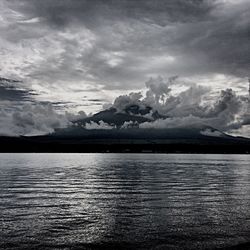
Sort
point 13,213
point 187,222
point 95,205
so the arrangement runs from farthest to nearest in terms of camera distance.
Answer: point 95,205 < point 13,213 < point 187,222

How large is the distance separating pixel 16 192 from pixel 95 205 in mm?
16124

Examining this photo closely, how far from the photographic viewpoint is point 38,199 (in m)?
42.5

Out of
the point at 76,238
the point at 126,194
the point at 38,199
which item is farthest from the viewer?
the point at 126,194

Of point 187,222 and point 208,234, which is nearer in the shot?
point 208,234

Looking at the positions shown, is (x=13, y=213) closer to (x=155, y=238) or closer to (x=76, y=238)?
(x=76, y=238)

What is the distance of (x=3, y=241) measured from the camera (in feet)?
77.4

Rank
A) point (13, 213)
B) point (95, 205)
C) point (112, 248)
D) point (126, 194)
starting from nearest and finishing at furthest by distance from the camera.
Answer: point (112, 248), point (13, 213), point (95, 205), point (126, 194)

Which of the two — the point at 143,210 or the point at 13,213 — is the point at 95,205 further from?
the point at 13,213

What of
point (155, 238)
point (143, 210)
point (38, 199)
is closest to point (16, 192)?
point (38, 199)

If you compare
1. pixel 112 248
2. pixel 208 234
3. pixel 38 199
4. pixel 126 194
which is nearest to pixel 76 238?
pixel 112 248

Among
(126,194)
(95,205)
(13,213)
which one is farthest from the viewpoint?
(126,194)

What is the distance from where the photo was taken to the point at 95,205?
128ft

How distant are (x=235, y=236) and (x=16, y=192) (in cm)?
3369

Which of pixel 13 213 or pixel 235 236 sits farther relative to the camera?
pixel 13 213
